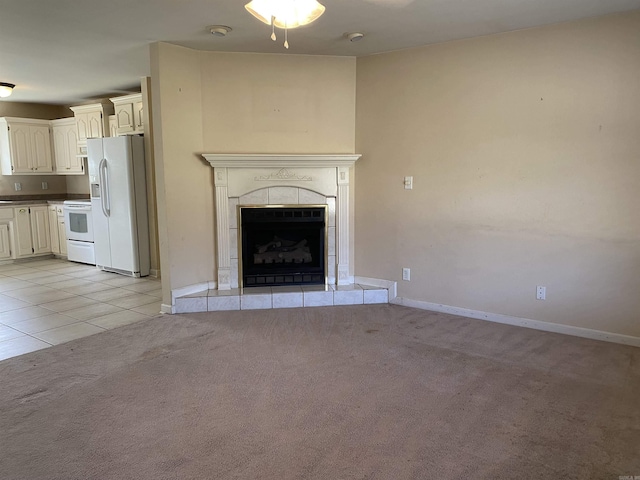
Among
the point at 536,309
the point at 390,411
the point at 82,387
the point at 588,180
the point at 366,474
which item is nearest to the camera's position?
the point at 366,474

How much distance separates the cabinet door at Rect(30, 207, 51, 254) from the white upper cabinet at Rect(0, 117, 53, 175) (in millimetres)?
683

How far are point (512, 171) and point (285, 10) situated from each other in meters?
2.37

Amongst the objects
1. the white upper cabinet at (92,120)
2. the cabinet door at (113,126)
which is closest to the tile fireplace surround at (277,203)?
the cabinet door at (113,126)

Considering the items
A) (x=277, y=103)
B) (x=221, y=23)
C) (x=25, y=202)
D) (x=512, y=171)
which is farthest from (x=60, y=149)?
(x=512, y=171)

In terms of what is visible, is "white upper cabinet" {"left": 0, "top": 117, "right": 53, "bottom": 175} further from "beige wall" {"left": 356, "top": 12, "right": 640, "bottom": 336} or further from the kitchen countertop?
"beige wall" {"left": 356, "top": 12, "right": 640, "bottom": 336}

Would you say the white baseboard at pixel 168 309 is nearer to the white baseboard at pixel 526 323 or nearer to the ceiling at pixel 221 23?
the white baseboard at pixel 526 323

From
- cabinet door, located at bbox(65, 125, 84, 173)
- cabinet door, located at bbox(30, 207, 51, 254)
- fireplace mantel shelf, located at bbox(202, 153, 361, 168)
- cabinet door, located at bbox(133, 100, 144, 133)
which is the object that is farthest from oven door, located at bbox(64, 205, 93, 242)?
fireplace mantel shelf, located at bbox(202, 153, 361, 168)

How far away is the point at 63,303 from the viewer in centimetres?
446

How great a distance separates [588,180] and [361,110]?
7.11 feet

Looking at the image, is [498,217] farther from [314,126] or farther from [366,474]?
[366,474]

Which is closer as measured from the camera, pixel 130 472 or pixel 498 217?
pixel 130 472

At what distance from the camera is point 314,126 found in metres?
4.44

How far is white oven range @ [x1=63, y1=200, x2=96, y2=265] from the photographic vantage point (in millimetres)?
6148

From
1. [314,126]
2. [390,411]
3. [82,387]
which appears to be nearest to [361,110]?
[314,126]
